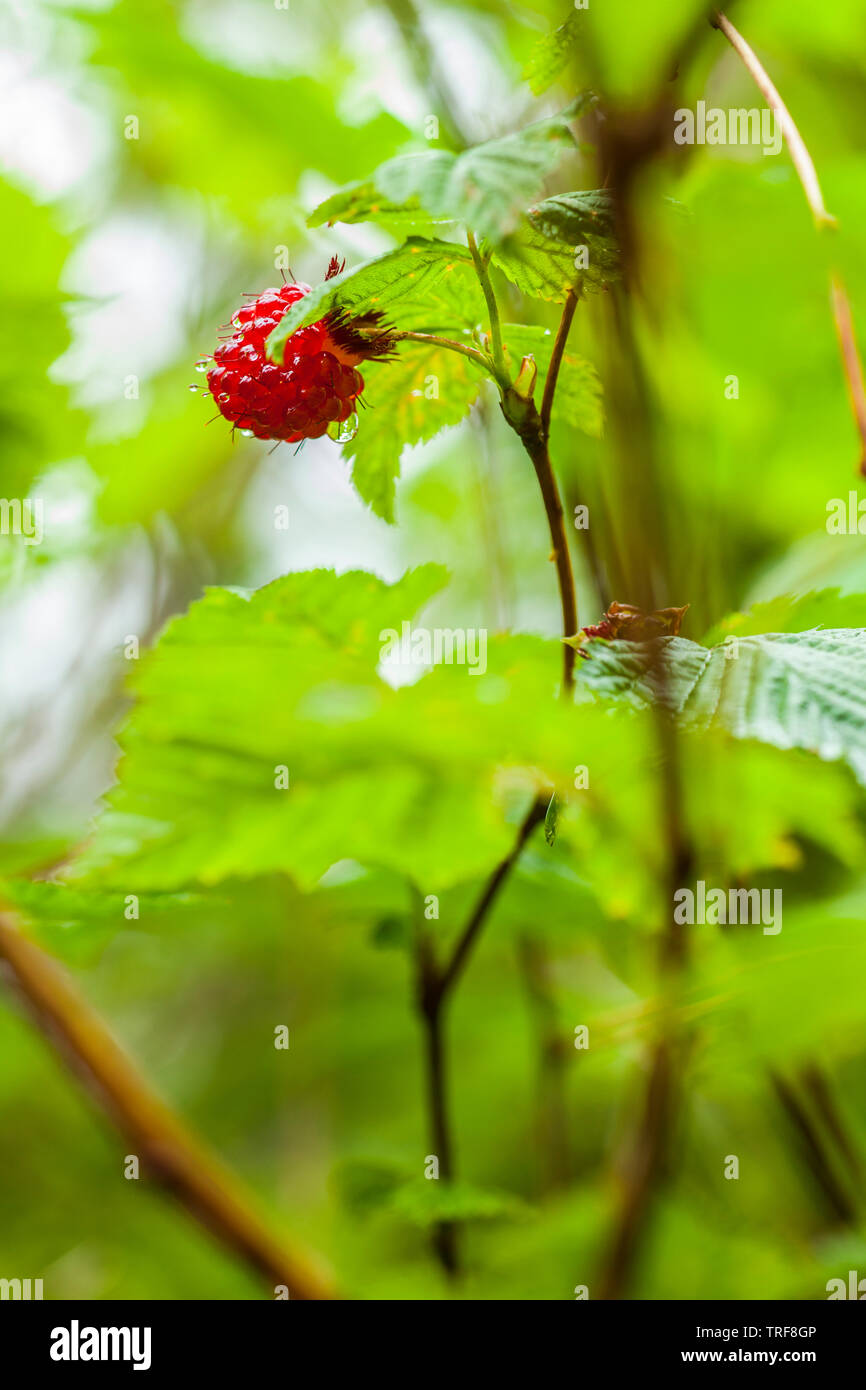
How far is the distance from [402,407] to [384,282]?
110 mm

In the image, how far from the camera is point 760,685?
397 millimetres

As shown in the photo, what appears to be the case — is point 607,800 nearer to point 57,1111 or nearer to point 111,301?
point 111,301

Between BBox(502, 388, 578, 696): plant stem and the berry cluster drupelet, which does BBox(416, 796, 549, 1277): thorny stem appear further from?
the berry cluster drupelet

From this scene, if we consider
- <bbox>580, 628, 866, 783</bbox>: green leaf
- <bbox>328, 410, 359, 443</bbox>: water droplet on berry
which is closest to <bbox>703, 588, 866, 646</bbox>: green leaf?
<bbox>580, 628, 866, 783</bbox>: green leaf

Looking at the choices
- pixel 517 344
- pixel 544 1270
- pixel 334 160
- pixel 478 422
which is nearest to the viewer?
pixel 517 344

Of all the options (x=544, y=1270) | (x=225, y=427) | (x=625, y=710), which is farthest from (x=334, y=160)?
(x=544, y=1270)

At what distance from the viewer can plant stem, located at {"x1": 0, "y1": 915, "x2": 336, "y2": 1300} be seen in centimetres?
59

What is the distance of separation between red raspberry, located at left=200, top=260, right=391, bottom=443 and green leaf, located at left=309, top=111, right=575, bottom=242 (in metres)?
0.08

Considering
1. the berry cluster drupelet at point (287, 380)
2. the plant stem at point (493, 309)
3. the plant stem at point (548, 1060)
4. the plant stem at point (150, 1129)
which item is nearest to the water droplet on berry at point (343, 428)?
the berry cluster drupelet at point (287, 380)

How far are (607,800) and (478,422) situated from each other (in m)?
0.53

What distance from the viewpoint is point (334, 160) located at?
0.86m

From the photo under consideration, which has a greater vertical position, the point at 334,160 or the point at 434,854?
the point at 334,160

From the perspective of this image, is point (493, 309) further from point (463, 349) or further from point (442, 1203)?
point (442, 1203)

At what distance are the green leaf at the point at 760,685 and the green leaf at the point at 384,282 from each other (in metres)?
0.18
